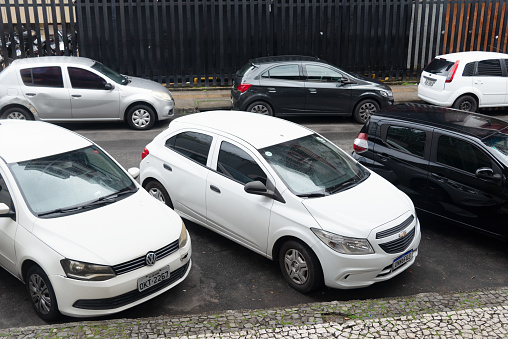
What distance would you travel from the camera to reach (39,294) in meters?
5.43

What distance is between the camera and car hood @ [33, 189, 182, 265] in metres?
5.27

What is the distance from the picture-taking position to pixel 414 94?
16391 mm

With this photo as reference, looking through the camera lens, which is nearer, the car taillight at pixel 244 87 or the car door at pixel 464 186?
the car door at pixel 464 186

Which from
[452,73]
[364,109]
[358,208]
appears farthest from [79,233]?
[452,73]

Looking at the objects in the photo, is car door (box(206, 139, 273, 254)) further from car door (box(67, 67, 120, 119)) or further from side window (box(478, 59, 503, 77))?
side window (box(478, 59, 503, 77))

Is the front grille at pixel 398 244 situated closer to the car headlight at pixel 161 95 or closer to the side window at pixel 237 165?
the side window at pixel 237 165

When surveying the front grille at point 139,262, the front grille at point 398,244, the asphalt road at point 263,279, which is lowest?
the asphalt road at point 263,279

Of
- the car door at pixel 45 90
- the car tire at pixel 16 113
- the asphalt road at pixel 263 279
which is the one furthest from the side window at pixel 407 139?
the car tire at pixel 16 113

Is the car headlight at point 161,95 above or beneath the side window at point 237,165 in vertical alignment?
beneath

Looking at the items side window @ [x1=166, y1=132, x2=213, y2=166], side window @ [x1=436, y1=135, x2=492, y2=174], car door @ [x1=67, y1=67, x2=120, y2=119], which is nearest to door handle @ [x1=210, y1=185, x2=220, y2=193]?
side window @ [x1=166, y1=132, x2=213, y2=166]

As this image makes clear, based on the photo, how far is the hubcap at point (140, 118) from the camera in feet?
41.3

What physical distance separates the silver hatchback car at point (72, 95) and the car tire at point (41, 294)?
24.0ft

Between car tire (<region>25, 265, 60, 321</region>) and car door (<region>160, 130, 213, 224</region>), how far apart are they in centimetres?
223

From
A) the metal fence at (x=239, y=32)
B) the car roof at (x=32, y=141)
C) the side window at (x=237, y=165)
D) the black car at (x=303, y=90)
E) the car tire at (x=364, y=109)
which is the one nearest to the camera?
the car roof at (x=32, y=141)
